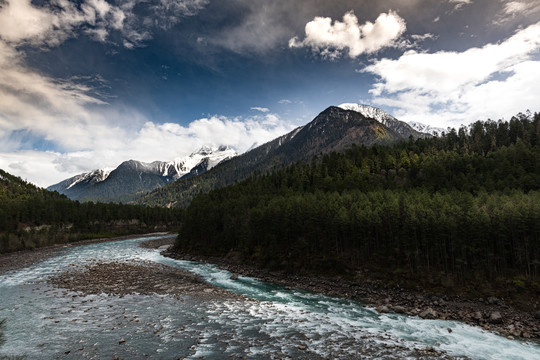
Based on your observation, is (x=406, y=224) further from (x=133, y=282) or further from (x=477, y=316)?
(x=133, y=282)

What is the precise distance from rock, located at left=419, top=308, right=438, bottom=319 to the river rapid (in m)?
1.82

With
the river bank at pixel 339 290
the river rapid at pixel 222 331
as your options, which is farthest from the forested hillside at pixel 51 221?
the river rapid at pixel 222 331

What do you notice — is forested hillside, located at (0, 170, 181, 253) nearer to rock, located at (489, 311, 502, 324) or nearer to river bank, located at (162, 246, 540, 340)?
river bank, located at (162, 246, 540, 340)

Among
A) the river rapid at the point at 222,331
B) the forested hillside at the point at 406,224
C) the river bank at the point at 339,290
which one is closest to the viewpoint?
the river rapid at the point at 222,331

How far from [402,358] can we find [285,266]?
42.7 m

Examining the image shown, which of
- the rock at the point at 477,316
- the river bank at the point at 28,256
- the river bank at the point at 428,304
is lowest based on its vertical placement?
the river bank at the point at 428,304

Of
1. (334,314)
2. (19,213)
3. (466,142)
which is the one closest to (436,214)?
(334,314)

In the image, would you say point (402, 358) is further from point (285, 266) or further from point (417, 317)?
point (285, 266)

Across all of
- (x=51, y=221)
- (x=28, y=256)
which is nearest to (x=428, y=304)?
(x=28, y=256)

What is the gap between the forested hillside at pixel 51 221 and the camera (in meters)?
124

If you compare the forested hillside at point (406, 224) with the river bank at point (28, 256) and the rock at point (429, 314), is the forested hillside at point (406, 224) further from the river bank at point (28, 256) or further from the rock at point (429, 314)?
the river bank at point (28, 256)

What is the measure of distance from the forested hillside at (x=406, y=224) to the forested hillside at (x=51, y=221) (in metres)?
81.8

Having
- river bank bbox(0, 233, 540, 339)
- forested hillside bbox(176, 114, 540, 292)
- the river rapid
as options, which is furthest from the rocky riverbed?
forested hillside bbox(176, 114, 540, 292)

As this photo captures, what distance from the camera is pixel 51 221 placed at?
151250 mm
